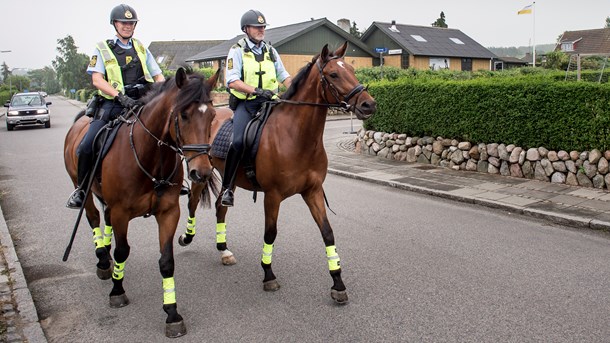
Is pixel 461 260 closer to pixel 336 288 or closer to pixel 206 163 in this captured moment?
pixel 336 288

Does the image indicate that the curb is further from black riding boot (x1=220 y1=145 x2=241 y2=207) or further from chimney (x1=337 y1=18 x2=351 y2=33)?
chimney (x1=337 y1=18 x2=351 y2=33)

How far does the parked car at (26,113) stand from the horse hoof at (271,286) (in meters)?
27.0

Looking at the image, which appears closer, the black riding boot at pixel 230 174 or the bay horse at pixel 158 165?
the bay horse at pixel 158 165

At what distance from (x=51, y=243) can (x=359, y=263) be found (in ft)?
14.6

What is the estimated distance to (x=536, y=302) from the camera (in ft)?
15.3

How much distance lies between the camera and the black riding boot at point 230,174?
5480 mm

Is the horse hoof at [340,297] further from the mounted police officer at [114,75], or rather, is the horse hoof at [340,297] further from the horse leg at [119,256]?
the mounted police officer at [114,75]

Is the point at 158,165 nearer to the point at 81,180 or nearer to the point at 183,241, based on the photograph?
the point at 81,180

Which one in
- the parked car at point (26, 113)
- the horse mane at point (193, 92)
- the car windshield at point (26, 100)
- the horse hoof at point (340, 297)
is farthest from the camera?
the car windshield at point (26, 100)

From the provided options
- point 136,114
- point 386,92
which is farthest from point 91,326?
point 386,92

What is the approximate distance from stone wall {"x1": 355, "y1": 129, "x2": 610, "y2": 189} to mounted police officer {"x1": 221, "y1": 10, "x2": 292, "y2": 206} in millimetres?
6506

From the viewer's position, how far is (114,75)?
512 cm

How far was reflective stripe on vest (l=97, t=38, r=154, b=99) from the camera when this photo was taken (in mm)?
5035

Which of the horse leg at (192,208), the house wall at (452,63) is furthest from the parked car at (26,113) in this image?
the house wall at (452,63)
